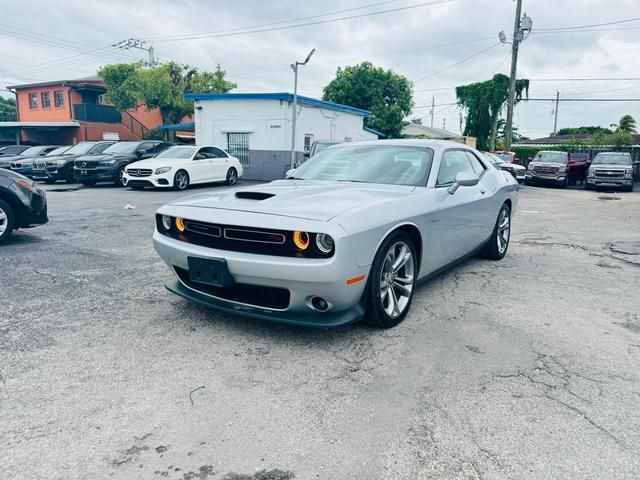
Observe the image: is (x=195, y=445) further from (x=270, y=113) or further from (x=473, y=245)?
(x=270, y=113)

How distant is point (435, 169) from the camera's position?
4141 millimetres

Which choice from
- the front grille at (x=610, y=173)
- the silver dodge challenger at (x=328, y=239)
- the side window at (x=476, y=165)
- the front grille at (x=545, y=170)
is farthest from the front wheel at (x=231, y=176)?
the front grille at (x=610, y=173)

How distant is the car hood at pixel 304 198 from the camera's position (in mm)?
3082

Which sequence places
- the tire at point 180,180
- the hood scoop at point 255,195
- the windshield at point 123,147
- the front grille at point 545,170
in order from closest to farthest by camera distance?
1. the hood scoop at point 255,195
2. the tire at point 180,180
3. the windshield at point 123,147
4. the front grille at point 545,170

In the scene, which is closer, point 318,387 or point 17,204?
point 318,387

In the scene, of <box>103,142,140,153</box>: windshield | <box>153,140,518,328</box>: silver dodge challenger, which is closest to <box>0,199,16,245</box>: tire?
<box>153,140,518,328</box>: silver dodge challenger

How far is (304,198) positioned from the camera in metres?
3.41

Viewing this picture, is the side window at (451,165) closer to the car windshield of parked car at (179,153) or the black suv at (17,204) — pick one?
the black suv at (17,204)

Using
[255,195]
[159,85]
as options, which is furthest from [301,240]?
[159,85]

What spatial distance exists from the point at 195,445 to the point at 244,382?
0.58 meters

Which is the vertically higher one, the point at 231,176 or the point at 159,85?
the point at 159,85

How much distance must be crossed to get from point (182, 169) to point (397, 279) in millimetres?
11657

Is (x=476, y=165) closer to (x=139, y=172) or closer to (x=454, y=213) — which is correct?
(x=454, y=213)

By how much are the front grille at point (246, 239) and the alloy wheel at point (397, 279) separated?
0.68 metres
